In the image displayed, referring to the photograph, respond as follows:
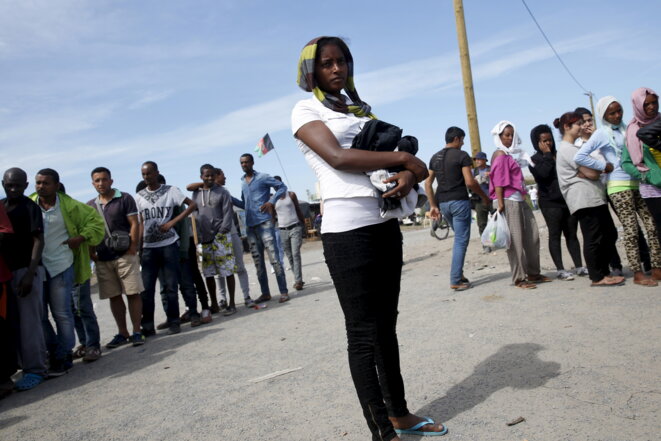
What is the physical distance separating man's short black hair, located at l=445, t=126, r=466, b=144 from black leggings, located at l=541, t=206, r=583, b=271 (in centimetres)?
146

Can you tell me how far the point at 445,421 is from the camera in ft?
9.70

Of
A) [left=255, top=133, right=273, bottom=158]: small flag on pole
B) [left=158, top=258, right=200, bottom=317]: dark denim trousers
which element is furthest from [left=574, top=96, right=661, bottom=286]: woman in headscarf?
[left=255, top=133, right=273, bottom=158]: small flag on pole

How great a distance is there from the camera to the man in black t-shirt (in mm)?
5070

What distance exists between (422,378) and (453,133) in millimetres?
4206

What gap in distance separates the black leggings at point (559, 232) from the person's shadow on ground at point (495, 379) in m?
3.23

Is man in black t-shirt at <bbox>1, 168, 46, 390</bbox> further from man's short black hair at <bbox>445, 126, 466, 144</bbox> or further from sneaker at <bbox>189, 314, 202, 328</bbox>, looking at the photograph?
man's short black hair at <bbox>445, 126, 466, 144</bbox>

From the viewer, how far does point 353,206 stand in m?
2.62

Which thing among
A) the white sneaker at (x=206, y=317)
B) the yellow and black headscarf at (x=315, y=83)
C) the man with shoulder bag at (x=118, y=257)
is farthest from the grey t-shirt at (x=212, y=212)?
the yellow and black headscarf at (x=315, y=83)

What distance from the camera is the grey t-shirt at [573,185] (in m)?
5.87

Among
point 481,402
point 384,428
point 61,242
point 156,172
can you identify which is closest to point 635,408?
point 481,402

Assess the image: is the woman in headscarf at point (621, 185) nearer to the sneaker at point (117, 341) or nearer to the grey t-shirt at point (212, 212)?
the grey t-shirt at point (212, 212)

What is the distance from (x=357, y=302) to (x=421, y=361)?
5.53ft

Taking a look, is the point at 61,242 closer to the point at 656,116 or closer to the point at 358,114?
the point at 358,114

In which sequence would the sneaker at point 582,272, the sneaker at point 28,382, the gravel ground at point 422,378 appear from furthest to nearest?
the sneaker at point 582,272
the sneaker at point 28,382
the gravel ground at point 422,378
